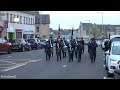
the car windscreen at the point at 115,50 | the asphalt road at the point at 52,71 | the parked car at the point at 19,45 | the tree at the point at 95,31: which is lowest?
the asphalt road at the point at 52,71

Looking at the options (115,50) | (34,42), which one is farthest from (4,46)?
(115,50)

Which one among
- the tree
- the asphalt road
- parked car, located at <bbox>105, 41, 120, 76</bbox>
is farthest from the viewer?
the tree

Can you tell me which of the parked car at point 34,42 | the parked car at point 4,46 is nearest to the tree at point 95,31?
the parked car at point 34,42

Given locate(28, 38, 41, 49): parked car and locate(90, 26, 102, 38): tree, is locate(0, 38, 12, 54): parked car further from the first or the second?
locate(90, 26, 102, 38): tree

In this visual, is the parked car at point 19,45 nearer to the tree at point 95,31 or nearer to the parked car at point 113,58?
the parked car at point 113,58

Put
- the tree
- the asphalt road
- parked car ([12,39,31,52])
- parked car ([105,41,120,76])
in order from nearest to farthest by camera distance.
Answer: the asphalt road, parked car ([105,41,120,76]), parked car ([12,39,31,52]), the tree

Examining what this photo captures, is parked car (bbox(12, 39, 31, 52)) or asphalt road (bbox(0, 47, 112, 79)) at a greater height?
parked car (bbox(12, 39, 31, 52))

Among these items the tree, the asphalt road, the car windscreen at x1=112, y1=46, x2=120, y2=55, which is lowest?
the asphalt road

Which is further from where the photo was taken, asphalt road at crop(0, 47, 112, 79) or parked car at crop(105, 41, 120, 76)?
parked car at crop(105, 41, 120, 76)

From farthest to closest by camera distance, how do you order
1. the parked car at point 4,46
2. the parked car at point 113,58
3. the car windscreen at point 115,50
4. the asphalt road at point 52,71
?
1. the parked car at point 4,46
2. the car windscreen at point 115,50
3. the parked car at point 113,58
4. the asphalt road at point 52,71

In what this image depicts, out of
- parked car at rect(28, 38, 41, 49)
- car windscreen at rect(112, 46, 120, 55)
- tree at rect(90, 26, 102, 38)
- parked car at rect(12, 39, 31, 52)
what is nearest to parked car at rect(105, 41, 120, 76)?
car windscreen at rect(112, 46, 120, 55)

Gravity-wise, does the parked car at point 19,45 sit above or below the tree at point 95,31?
below
